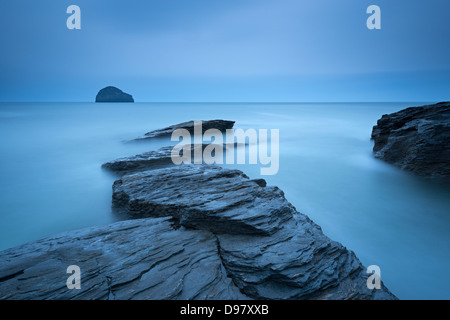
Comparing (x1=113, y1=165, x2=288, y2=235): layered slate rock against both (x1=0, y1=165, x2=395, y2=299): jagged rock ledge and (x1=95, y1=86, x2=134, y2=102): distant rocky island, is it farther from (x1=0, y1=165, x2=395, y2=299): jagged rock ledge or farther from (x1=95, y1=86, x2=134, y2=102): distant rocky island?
(x1=95, y1=86, x2=134, y2=102): distant rocky island

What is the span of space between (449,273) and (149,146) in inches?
561

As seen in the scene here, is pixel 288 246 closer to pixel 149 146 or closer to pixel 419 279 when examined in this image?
pixel 419 279

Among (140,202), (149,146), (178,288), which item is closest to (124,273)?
(178,288)

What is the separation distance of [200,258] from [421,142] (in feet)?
33.2

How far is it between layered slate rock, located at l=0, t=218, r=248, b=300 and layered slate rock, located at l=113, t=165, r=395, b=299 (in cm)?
28

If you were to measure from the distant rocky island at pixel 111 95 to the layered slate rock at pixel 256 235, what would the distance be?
150585 millimetres

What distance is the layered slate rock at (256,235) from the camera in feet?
10.7

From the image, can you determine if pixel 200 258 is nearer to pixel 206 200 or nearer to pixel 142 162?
pixel 206 200

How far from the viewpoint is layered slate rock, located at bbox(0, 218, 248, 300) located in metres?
3.07

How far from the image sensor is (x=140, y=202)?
18.8 ft

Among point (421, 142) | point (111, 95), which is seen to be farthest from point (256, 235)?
point (111, 95)

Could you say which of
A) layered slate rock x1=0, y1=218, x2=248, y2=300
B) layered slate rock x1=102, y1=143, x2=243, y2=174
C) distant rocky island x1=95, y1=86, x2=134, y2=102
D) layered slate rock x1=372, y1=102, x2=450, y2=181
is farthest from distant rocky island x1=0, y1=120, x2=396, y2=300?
distant rocky island x1=95, y1=86, x2=134, y2=102

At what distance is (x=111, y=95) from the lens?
451ft

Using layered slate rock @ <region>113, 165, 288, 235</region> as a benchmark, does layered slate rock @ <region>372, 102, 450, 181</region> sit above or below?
above
